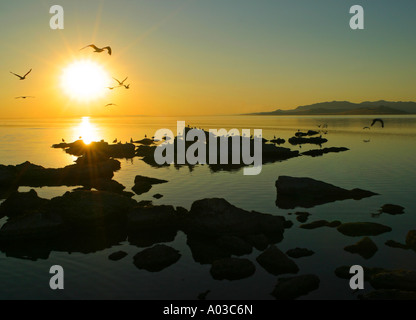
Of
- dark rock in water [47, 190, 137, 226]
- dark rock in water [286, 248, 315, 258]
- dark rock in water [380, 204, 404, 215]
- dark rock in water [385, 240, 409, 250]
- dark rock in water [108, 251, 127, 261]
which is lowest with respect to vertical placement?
dark rock in water [108, 251, 127, 261]

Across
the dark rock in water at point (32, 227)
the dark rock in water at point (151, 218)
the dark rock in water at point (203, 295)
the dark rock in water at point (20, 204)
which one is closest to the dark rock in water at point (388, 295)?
the dark rock in water at point (203, 295)

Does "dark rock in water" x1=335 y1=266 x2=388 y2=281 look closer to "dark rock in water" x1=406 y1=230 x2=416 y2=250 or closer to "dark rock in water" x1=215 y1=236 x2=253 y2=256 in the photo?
"dark rock in water" x1=406 y1=230 x2=416 y2=250

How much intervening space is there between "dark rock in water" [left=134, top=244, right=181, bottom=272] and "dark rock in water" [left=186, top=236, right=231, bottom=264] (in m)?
1.46

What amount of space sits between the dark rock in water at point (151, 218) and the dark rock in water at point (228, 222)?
189cm

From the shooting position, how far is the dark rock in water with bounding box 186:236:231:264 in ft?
70.3

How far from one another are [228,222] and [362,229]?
959cm

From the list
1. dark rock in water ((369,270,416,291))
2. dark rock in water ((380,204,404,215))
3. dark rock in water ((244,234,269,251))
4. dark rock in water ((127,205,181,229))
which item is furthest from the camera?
dark rock in water ((380,204,404,215))

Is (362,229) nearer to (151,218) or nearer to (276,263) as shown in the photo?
(276,263)

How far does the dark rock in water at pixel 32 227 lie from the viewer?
2517 cm

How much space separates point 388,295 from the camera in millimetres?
15758

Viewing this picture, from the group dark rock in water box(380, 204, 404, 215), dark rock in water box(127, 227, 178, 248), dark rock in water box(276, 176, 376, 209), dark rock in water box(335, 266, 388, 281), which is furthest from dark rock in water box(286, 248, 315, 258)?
dark rock in water box(276, 176, 376, 209)

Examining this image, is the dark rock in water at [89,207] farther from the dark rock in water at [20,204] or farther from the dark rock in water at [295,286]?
the dark rock in water at [295,286]

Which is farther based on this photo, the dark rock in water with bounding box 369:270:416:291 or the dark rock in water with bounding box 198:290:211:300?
the dark rock in water with bounding box 198:290:211:300
